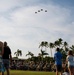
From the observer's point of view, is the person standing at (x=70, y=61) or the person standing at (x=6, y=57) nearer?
the person standing at (x=6, y=57)

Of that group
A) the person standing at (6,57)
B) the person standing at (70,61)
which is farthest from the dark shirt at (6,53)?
the person standing at (70,61)

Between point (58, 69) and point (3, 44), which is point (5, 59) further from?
point (58, 69)

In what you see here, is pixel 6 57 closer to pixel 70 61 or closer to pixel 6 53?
pixel 6 53

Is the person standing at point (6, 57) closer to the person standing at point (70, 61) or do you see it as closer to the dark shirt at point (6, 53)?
the dark shirt at point (6, 53)

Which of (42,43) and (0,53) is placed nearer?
(0,53)

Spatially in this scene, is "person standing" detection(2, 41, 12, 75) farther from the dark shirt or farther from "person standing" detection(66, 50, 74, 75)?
"person standing" detection(66, 50, 74, 75)

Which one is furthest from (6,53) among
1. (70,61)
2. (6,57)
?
(70,61)

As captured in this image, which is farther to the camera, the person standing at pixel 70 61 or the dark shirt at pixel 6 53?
the person standing at pixel 70 61

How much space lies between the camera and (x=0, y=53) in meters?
13.4

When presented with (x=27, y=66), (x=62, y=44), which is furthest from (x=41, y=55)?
(x=27, y=66)

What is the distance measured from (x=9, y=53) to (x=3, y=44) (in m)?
0.76

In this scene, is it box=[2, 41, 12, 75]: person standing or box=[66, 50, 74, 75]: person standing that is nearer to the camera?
box=[2, 41, 12, 75]: person standing

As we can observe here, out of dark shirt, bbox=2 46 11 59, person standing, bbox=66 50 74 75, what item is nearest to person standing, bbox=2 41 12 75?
dark shirt, bbox=2 46 11 59

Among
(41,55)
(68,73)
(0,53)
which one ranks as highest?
(41,55)
